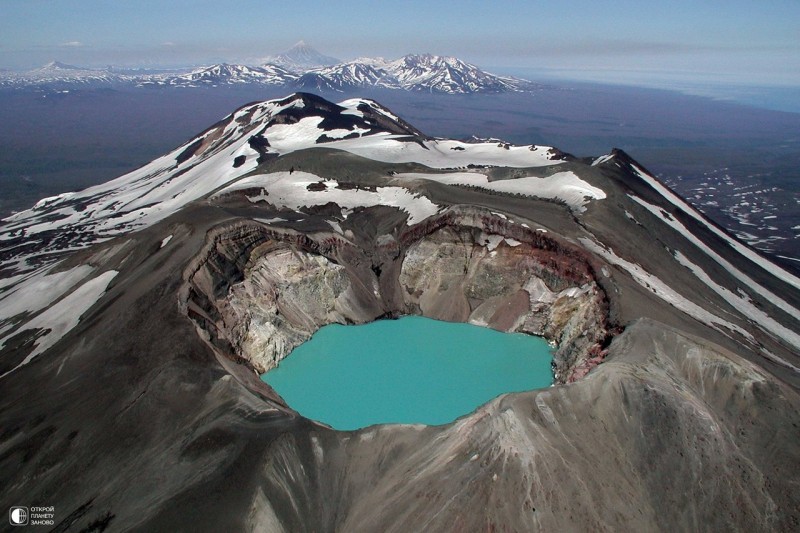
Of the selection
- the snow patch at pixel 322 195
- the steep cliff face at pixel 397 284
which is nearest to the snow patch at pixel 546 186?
the snow patch at pixel 322 195

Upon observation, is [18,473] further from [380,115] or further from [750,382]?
[380,115]

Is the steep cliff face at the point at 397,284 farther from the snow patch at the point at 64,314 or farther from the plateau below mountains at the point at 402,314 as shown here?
the snow patch at the point at 64,314

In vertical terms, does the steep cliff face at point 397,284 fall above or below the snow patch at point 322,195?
below

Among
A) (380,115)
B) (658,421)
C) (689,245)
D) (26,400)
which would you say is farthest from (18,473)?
(380,115)

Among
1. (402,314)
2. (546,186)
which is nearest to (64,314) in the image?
(402,314)

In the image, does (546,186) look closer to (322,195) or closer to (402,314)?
(402,314)
